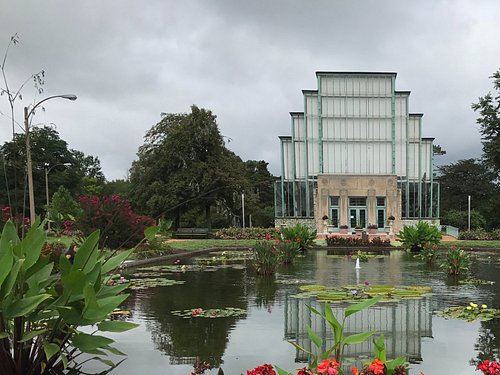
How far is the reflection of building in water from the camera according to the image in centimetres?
625

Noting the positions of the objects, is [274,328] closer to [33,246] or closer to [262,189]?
[33,246]

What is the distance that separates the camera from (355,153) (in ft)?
153

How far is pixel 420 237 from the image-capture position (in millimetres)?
24266

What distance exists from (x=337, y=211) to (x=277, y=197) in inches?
227

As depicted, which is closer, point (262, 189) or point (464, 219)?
point (464, 219)

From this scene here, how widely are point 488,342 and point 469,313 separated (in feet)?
6.69

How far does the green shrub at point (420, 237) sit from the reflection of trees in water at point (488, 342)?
1646cm

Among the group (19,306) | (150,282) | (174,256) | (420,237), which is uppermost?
(19,306)

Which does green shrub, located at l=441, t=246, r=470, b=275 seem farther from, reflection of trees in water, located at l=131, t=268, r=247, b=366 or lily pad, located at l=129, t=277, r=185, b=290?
lily pad, located at l=129, t=277, r=185, b=290

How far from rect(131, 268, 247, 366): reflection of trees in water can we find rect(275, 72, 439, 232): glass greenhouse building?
33.7 metres

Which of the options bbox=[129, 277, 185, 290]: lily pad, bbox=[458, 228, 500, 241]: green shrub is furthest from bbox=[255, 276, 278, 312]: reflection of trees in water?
bbox=[458, 228, 500, 241]: green shrub

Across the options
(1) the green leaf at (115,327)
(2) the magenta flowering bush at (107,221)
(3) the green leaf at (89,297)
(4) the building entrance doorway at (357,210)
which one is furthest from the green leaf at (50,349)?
(4) the building entrance doorway at (357,210)

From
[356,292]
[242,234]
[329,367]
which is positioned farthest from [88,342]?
[242,234]

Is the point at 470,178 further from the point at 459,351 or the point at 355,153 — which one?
the point at 459,351
